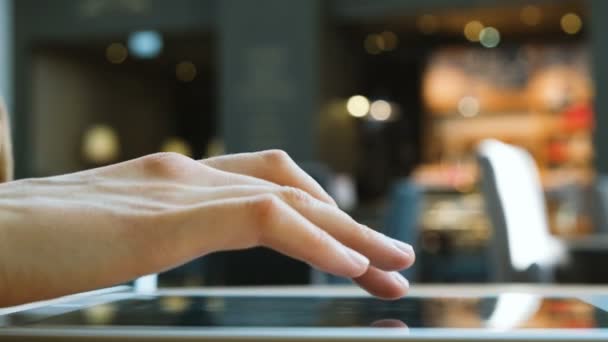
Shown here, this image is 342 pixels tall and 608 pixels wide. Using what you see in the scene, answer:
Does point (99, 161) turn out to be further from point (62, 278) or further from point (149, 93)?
point (62, 278)

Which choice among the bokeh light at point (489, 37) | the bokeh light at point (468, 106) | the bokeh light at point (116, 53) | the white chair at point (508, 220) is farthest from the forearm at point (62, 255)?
the bokeh light at point (116, 53)

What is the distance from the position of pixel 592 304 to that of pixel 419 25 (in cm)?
844

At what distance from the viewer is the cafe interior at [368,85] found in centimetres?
803

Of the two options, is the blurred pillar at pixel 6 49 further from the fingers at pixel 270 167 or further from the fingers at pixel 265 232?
the fingers at pixel 265 232

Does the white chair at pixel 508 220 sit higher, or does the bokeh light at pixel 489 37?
the bokeh light at pixel 489 37

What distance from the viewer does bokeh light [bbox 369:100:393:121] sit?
9.52m

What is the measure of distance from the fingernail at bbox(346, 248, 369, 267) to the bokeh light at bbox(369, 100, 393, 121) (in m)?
9.09

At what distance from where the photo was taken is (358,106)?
9328 millimetres

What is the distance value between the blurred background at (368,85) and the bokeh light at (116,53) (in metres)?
0.05

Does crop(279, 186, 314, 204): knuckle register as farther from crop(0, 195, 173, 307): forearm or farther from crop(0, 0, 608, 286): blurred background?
crop(0, 0, 608, 286): blurred background

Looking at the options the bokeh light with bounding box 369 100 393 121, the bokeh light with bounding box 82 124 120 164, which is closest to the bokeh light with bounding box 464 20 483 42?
the bokeh light with bounding box 369 100 393 121

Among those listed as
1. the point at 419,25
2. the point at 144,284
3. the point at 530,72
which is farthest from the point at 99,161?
the point at 144,284

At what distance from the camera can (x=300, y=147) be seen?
8.22 metres

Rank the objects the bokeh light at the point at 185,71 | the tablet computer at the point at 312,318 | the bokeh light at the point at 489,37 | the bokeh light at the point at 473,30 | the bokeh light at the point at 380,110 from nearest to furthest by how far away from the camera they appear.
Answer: the tablet computer at the point at 312,318, the bokeh light at the point at 473,30, the bokeh light at the point at 489,37, the bokeh light at the point at 380,110, the bokeh light at the point at 185,71
